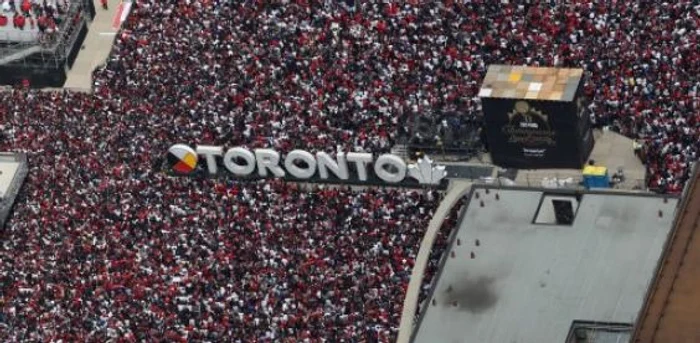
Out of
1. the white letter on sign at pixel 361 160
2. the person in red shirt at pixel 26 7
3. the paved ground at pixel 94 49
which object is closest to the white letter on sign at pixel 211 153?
the white letter on sign at pixel 361 160

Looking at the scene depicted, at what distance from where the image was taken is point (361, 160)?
110750mm

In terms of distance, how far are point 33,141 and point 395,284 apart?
72.0ft

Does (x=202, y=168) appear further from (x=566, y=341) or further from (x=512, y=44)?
(x=566, y=341)

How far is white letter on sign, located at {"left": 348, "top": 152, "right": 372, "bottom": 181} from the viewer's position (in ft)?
363

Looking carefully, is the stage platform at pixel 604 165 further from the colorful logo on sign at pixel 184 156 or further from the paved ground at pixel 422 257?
the colorful logo on sign at pixel 184 156

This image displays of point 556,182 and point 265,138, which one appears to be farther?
point 265,138

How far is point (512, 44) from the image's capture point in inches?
4542

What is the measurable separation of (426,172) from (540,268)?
10747mm

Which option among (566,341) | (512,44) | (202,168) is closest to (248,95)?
(202,168)

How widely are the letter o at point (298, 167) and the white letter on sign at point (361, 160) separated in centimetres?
174

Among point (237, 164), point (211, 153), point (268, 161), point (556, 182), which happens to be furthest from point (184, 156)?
point (556, 182)

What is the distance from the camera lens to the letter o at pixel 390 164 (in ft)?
361

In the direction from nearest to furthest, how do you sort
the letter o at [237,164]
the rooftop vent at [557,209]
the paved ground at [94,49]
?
1. the rooftop vent at [557,209]
2. the letter o at [237,164]
3. the paved ground at [94,49]

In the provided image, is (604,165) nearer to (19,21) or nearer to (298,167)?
(298,167)
